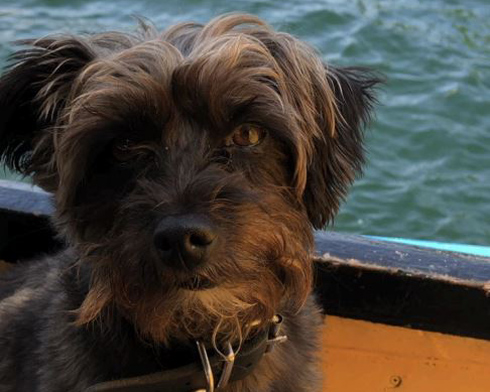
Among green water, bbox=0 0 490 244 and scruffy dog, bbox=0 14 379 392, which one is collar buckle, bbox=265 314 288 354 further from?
green water, bbox=0 0 490 244

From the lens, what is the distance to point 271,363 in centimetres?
296

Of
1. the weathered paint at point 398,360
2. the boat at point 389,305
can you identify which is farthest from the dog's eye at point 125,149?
the weathered paint at point 398,360

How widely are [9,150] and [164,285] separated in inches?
31.5

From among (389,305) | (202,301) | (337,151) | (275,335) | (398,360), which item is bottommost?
(398,360)

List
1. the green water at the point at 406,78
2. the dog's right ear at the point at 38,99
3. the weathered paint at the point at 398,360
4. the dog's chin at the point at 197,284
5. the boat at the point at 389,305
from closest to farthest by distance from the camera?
the dog's chin at the point at 197,284 → the dog's right ear at the point at 38,99 → the boat at the point at 389,305 → the weathered paint at the point at 398,360 → the green water at the point at 406,78

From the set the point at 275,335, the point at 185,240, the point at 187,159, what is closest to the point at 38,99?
the point at 187,159

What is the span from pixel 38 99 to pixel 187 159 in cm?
57

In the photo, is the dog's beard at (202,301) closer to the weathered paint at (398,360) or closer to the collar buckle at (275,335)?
the collar buckle at (275,335)

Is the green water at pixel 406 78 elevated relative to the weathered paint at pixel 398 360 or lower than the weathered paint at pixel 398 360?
lower

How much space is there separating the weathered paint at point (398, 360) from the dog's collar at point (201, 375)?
0.90 meters

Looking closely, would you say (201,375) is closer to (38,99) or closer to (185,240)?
(185,240)

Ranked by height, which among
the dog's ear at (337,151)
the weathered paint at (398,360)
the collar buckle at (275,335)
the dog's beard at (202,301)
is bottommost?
the weathered paint at (398,360)

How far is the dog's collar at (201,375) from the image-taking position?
8.55 ft

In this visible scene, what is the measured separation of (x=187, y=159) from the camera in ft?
8.46
